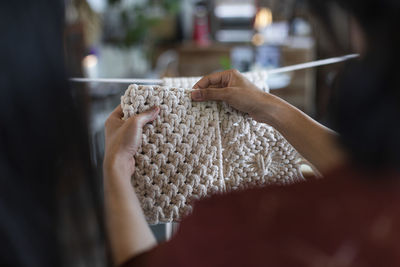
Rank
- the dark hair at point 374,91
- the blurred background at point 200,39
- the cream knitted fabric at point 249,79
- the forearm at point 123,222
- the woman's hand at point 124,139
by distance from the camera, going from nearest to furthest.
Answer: the dark hair at point 374,91, the forearm at point 123,222, the woman's hand at point 124,139, the cream knitted fabric at point 249,79, the blurred background at point 200,39

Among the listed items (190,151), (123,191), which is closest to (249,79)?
(190,151)

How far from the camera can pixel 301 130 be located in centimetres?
61

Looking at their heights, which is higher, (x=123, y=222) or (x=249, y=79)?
(x=249, y=79)

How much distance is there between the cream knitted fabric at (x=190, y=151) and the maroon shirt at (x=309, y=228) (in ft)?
0.85

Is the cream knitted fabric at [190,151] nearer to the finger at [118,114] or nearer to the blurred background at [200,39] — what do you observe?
the finger at [118,114]

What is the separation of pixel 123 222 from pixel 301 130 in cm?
32

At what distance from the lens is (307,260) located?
0.33m

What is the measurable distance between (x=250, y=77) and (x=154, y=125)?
0.71 ft

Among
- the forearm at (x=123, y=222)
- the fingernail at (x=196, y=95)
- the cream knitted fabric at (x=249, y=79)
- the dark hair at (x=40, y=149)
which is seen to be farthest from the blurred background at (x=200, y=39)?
the dark hair at (x=40, y=149)

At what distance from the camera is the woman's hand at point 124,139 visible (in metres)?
0.54

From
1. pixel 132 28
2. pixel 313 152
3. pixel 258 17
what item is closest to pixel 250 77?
pixel 313 152

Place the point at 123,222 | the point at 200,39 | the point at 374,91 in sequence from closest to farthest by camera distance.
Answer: the point at 374,91, the point at 123,222, the point at 200,39

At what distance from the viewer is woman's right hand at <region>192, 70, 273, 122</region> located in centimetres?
63

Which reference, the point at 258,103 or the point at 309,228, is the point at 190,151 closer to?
the point at 258,103
